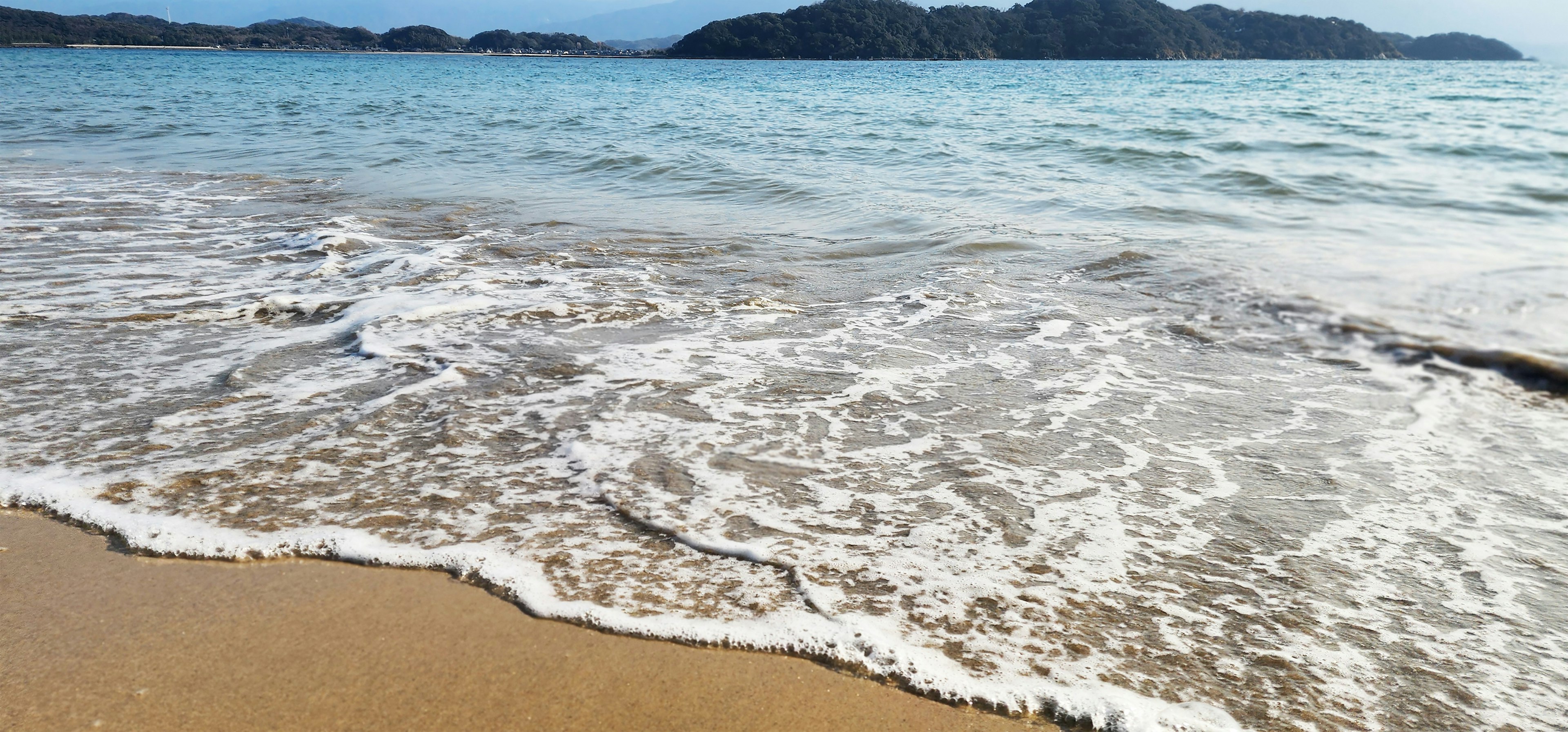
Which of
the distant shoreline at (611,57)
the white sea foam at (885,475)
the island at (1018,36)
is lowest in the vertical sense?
the white sea foam at (885,475)

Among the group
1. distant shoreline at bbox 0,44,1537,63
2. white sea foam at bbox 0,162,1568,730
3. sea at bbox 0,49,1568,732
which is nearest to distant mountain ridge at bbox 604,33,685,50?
distant shoreline at bbox 0,44,1537,63

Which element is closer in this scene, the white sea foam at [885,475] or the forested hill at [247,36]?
the white sea foam at [885,475]

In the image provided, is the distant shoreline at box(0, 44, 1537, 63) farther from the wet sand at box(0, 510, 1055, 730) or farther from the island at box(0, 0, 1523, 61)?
the wet sand at box(0, 510, 1055, 730)

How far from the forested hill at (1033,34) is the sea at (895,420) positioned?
283 feet

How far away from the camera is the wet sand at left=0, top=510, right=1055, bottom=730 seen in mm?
1810

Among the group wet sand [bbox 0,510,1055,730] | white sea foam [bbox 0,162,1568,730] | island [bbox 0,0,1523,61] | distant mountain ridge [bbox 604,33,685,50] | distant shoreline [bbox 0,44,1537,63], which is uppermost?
distant mountain ridge [bbox 604,33,685,50]

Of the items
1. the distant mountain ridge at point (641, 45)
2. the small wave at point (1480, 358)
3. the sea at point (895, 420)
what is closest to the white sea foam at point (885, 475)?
the sea at point (895, 420)

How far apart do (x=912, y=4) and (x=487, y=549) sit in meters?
104

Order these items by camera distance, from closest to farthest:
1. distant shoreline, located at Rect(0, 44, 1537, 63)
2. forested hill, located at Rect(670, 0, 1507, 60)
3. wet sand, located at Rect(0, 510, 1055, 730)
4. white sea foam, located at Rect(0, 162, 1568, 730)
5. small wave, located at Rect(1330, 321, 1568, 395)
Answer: wet sand, located at Rect(0, 510, 1055, 730) → white sea foam, located at Rect(0, 162, 1568, 730) → small wave, located at Rect(1330, 321, 1568, 395) → distant shoreline, located at Rect(0, 44, 1537, 63) → forested hill, located at Rect(670, 0, 1507, 60)

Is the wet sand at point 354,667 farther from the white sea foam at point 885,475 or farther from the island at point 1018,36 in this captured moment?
the island at point 1018,36

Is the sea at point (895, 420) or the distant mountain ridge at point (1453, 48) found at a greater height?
the distant mountain ridge at point (1453, 48)

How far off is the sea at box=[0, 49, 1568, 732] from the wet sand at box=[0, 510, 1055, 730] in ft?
0.30

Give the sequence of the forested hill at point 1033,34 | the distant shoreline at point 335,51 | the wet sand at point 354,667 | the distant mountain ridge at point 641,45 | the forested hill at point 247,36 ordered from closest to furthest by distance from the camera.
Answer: the wet sand at point 354,667 → the forested hill at point 1033,34 → the forested hill at point 247,36 → the distant shoreline at point 335,51 → the distant mountain ridge at point 641,45

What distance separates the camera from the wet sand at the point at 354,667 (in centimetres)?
181
